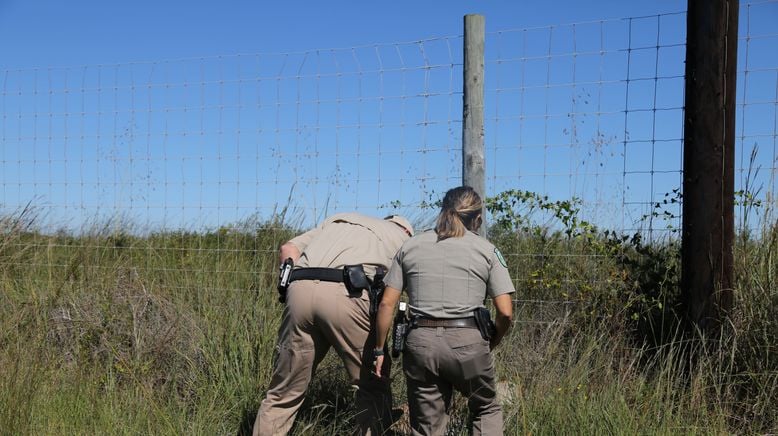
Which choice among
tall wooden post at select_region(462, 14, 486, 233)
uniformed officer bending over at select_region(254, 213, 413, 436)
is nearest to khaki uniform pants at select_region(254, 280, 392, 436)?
uniformed officer bending over at select_region(254, 213, 413, 436)

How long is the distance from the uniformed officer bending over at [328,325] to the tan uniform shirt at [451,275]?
1.20ft

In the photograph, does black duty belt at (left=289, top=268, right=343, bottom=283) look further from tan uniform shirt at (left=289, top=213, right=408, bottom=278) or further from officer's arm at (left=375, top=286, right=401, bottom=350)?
officer's arm at (left=375, top=286, right=401, bottom=350)

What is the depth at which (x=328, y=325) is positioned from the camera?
4223 millimetres

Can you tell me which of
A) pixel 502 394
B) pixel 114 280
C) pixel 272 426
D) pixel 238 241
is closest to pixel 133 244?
pixel 114 280

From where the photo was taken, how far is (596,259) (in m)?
5.39

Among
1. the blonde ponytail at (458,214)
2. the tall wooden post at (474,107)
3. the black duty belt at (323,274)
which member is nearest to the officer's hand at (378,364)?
the black duty belt at (323,274)

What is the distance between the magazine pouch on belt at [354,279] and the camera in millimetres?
4219

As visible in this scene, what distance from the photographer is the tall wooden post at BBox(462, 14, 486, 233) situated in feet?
17.4

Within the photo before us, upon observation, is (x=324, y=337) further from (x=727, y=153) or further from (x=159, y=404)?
(x=727, y=153)

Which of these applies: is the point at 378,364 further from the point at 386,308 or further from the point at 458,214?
the point at 458,214

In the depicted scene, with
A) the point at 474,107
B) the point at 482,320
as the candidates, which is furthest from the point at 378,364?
the point at 474,107

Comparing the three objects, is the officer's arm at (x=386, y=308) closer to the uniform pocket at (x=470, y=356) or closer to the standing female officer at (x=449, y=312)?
the standing female officer at (x=449, y=312)

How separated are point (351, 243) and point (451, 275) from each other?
69 cm

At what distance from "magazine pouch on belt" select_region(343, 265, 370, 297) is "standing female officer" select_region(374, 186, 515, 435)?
16 cm
